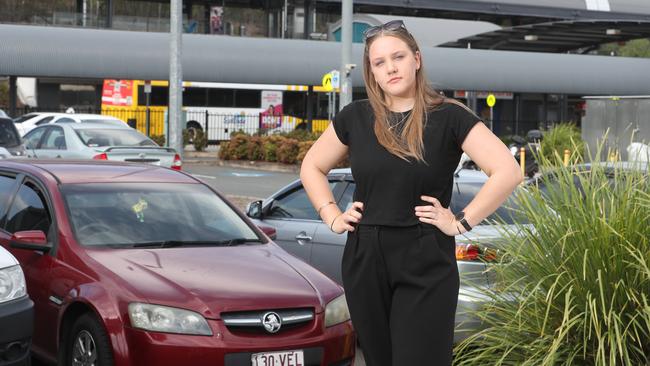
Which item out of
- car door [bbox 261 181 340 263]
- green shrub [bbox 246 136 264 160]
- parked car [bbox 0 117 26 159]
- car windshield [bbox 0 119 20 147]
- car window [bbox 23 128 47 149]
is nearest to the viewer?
car door [bbox 261 181 340 263]

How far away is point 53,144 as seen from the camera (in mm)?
19750

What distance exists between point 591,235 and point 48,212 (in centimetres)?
351

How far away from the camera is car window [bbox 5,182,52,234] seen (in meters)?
7.07

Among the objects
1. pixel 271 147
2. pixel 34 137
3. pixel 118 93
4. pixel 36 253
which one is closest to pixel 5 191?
pixel 36 253

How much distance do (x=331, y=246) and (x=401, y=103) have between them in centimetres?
486

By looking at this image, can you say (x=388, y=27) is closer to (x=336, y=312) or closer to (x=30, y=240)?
(x=336, y=312)

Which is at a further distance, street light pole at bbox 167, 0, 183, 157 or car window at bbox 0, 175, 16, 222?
street light pole at bbox 167, 0, 183, 157

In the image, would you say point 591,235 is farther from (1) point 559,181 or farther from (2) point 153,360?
(2) point 153,360

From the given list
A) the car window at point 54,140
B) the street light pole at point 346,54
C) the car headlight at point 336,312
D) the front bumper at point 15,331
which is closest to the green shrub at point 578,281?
the car headlight at point 336,312

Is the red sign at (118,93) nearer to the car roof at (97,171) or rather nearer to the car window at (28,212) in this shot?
the car roof at (97,171)

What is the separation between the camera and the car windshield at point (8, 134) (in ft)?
51.6

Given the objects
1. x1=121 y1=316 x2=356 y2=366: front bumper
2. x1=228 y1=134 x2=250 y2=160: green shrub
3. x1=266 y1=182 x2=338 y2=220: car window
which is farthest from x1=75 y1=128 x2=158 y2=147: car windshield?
x1=121 y1=316 x2=356 y2=366: front bumper

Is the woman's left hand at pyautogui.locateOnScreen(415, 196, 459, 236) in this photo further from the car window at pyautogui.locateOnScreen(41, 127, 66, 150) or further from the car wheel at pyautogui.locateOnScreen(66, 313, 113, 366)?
the car window at pyautogui.locateOnScreen(41, 127, 66, 150)

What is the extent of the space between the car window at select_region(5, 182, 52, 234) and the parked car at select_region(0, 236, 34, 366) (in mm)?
881
